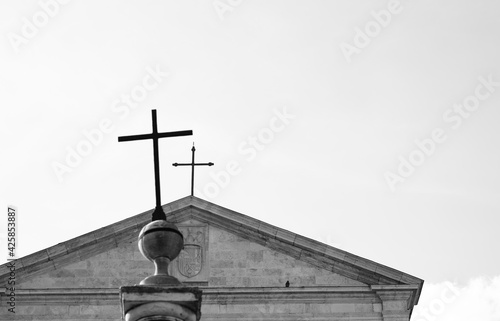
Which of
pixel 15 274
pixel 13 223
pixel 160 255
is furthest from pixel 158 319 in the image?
pixel 15 274

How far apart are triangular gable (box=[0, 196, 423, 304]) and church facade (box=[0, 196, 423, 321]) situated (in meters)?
0.02

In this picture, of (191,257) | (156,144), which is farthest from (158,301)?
(191,257)

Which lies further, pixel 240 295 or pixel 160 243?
pixel 240 295

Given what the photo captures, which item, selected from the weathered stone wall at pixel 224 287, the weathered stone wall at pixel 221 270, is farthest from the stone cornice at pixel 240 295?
the weathered stone wall at pixel 221 270

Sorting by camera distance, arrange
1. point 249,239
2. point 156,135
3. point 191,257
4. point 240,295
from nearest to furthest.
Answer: point 156,135, point 240,295, point 191,257, point 249,239

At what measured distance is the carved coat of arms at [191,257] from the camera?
1856 cm

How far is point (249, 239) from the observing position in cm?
1894

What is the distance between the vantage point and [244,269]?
18672 millimetres

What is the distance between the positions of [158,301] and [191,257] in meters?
11.8

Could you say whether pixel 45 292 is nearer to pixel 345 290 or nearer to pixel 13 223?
pixel 13 223

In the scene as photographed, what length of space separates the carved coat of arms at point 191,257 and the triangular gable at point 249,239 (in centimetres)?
65

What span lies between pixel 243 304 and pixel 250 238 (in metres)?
1.41

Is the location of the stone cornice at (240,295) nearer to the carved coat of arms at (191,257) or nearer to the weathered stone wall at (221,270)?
the weathered stone wall at (221,270)

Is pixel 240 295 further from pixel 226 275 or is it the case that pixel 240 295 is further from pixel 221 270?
pixel 221 270
